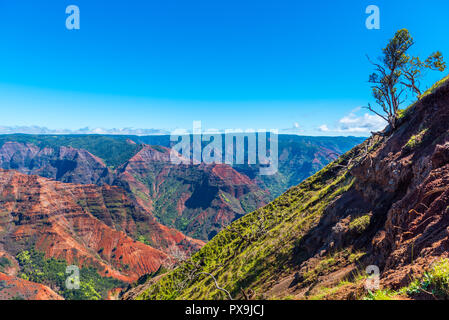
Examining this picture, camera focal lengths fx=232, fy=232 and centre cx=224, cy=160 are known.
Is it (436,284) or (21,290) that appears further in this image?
(21,290)

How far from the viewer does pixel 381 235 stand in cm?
1189

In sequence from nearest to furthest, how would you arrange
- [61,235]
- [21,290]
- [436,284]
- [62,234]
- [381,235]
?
[436,284]
[381,235]
[21,290]
[61,235]
[62,234]

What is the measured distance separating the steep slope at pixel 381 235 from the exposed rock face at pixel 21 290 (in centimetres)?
10251

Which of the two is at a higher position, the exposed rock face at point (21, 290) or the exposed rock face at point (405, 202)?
the exposed rock face at point (405, 202)

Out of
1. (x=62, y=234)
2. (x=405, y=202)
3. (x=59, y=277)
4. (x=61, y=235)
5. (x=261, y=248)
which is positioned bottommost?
(x=59, y=277)

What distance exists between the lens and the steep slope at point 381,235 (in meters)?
7.02

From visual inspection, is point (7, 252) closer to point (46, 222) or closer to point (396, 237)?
point (46, 222)

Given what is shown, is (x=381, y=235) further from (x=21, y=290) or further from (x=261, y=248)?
(x=21, y=290)

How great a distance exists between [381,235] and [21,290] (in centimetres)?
13534

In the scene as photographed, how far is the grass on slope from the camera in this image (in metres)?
23.3

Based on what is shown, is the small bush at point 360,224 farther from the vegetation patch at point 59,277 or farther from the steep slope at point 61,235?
the vegetation patch at point 59,277

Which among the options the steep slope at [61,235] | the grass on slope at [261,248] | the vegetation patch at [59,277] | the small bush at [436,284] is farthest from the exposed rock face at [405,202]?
the vegetation patch at [59,277]

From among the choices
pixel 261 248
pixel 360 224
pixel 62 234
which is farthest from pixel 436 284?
pixel 62 234

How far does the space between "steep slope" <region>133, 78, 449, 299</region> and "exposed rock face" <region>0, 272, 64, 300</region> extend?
103 metres
